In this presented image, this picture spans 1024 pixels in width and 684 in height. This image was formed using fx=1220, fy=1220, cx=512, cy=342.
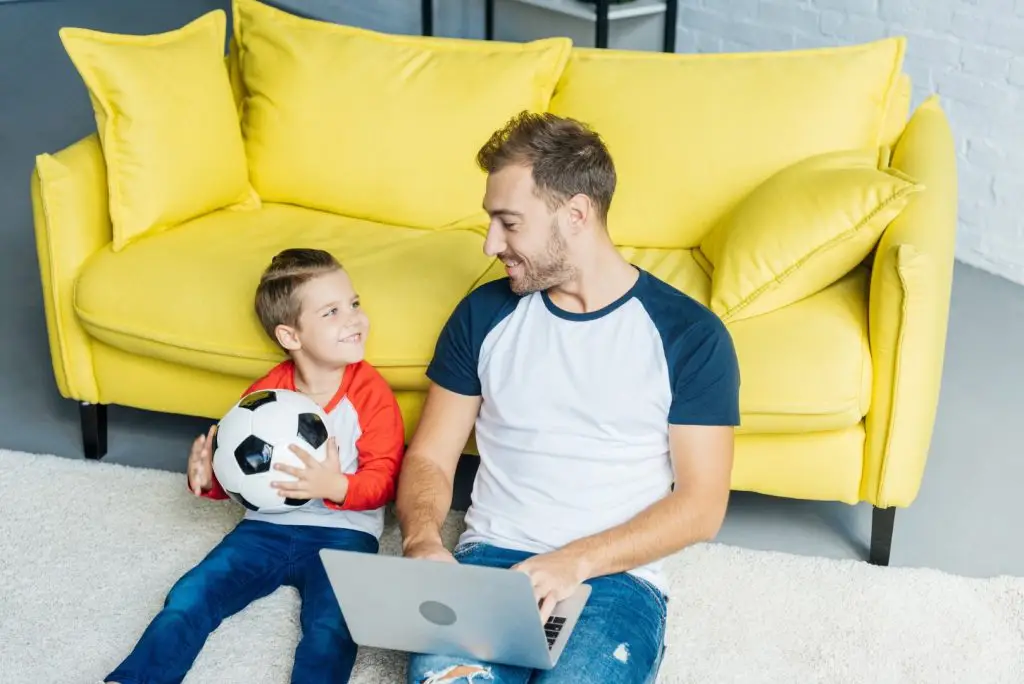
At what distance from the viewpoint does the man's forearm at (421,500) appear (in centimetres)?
200

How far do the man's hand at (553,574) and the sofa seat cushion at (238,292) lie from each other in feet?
2.27

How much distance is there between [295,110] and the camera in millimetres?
2922

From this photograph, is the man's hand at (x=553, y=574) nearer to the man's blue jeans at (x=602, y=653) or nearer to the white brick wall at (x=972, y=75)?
the man's blue jeans at (x=602, y=653)

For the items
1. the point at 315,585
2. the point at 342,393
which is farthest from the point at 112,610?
the point at 342,393

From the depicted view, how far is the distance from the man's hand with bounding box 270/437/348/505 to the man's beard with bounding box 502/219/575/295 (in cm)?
49

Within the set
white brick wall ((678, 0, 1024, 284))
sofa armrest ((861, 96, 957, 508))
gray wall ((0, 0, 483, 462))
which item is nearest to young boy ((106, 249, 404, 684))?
gray wall ((0, 0, 483, 462))

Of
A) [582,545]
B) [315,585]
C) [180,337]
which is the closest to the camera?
[582,545]

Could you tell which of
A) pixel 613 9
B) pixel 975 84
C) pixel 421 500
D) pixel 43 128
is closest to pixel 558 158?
pixel 421 500

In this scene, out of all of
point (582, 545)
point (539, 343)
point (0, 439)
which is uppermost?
point (539, 343)

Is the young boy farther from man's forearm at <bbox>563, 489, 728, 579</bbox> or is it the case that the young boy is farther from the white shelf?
the white shelf

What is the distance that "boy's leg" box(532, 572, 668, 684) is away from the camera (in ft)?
5.82

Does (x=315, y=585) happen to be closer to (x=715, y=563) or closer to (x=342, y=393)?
(x=342, y=393)

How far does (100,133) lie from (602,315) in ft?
4.49

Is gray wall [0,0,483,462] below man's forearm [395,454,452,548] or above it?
below
